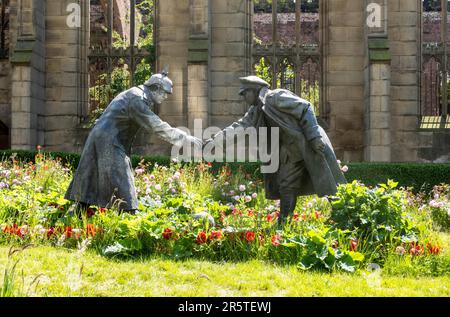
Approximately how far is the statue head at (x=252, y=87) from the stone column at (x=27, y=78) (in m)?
8.62

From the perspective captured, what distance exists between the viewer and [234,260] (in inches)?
216

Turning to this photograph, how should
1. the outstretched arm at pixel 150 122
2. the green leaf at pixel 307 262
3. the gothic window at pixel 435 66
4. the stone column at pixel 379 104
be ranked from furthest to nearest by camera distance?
the gothic window at pixel 435 66, the stone column at pixel 379 104, the outstretched arm at pixel 150 122, the green leaf at pixel 307 262

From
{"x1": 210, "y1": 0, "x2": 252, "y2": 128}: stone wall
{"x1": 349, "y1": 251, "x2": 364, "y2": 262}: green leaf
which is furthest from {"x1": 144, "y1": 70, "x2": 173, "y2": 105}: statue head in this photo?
{"x1": 210, "y1": 0, "x2": 252, "y2": 128}: stone wall

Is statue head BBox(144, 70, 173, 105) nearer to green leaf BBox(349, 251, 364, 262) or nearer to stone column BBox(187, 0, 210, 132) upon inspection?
green leaf BBox(349, 251, 364, 262)

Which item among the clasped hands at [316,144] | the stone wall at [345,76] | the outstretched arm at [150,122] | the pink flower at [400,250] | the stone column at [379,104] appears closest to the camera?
the pink flower at [400,250]

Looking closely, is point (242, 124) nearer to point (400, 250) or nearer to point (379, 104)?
point (400, 250)

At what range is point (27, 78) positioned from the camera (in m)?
13.4

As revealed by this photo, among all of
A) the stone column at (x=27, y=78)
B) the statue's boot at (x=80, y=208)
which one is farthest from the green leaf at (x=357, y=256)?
the stone column at (x=27, y=78)

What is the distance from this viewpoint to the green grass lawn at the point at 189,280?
4.27 metres

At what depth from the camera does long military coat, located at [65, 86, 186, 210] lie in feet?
19.9

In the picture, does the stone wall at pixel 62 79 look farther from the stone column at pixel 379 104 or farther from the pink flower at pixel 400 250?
the pink flower at pixel 400 250

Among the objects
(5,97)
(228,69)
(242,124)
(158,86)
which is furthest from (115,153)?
(5,97)
